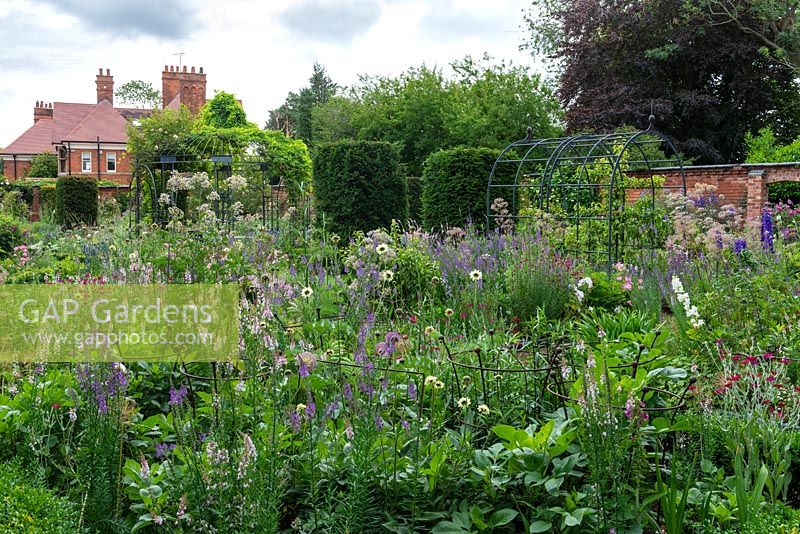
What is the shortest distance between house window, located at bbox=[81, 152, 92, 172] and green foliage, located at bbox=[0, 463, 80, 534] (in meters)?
40.5

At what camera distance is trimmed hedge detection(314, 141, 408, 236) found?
11.0 meters

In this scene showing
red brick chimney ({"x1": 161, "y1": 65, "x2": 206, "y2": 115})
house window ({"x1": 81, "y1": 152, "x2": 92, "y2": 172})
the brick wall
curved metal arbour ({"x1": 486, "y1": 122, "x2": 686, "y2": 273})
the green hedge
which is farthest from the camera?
house window ({"x1": 81, "y1": 152, "x2": 92, "y2": 172})

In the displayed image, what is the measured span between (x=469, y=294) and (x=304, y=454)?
2808mm

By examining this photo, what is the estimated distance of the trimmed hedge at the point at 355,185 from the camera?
11000 millimetres

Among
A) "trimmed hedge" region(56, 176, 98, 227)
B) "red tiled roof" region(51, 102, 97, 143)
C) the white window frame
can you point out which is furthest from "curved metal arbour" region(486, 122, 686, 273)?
"red tiled roof" region(51, 102, 97, 143)

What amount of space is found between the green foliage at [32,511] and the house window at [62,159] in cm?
3967

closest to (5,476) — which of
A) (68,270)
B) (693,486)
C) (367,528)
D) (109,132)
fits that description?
(367,528)

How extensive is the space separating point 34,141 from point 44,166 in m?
6.21

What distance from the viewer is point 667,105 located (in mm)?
19328

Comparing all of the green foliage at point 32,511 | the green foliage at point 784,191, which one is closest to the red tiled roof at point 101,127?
the green foliage at point 784,191

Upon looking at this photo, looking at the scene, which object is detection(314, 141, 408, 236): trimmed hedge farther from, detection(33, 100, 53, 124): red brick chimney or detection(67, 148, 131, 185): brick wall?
detection(33, 100, 53, 124): red brick chimney

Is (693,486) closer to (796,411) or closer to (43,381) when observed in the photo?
(796,411)

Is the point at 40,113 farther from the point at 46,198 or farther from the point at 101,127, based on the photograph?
the point at 46,198

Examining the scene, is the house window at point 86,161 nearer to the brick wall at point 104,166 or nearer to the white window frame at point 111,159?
the brick wall at point 104,166
